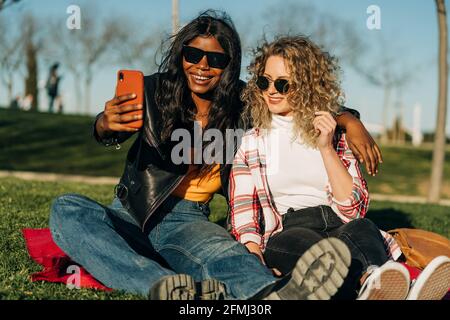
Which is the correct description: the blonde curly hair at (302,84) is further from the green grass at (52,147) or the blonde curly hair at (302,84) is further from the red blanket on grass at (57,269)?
the green grass at (52,147)

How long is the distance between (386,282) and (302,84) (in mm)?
1427

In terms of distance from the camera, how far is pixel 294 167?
4.01 metres

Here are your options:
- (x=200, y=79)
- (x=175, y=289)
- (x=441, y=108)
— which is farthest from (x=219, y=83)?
(x=441, y=108)

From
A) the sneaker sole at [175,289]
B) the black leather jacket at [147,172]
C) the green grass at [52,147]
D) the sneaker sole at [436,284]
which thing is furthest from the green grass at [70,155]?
the sneaker sole at [436,284]

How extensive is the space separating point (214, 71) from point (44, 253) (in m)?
1.56

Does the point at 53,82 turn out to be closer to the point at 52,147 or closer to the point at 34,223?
the point at 52,147

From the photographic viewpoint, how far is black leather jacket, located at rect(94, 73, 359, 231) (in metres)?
3.86

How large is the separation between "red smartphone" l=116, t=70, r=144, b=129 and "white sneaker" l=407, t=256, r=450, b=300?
1.64 metres

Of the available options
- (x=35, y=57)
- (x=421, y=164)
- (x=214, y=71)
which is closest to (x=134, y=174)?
(x=214, y=71)

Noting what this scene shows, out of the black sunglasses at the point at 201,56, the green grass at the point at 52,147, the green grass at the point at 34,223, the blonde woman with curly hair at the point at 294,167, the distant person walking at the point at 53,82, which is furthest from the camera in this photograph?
the distant person walking at the point at 53,82

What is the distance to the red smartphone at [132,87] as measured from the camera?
11.6ft

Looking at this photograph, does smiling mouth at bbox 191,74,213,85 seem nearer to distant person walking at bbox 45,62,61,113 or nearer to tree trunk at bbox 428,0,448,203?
tree trunk at bbox 428,0,448,203

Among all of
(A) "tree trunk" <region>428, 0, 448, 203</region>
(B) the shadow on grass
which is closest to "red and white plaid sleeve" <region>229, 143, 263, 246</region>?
(B) the shadow on grass
